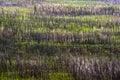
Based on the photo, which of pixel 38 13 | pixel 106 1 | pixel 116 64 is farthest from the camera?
pixel 106 1

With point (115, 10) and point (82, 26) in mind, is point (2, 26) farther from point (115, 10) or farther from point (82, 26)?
point (115, 10)

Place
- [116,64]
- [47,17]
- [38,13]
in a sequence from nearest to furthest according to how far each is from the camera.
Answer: [116,64]
[47,17]
[38,13]

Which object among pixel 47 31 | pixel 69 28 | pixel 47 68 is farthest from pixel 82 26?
pixel 47 68

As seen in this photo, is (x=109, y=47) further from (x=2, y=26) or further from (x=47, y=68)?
(x=2, y=26)

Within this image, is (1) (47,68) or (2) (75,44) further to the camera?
(2) (75,44)

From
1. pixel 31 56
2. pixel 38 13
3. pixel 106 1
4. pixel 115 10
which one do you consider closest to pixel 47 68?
pixel 31 56

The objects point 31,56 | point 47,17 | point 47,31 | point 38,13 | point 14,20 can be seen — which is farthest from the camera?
point 38,13

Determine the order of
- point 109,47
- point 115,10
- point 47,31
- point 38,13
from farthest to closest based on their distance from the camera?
point 115,10 → point 38,13 → point 47,31 → point 109,47

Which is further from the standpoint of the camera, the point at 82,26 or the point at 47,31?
the point at 82,26

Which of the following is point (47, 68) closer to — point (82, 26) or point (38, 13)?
point (82, 26)
